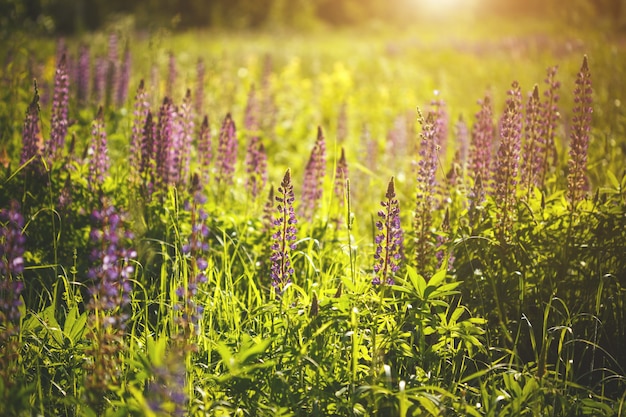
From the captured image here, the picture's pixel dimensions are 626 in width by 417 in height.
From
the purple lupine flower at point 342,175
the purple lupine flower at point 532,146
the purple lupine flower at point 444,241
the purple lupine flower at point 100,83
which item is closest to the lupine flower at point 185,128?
the purple lupine flower at point 342,175

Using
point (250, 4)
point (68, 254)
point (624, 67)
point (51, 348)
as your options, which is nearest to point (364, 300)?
point (51, 348)

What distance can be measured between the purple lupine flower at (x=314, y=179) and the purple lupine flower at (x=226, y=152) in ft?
1.94

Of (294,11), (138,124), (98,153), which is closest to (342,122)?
(138,124)

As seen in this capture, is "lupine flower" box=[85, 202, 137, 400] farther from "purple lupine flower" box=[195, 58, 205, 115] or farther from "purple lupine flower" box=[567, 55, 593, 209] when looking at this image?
"purple lupine flower" box=[195, 58, 205, 115]

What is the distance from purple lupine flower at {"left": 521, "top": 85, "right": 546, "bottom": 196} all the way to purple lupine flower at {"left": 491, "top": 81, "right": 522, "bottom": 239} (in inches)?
6.1

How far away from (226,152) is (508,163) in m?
2.00

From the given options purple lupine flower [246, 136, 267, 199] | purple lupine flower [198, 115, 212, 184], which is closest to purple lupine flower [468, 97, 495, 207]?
purple lupine flower [246, 136, 267, 199]

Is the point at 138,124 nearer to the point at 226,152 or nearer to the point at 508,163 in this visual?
the point at 226,152

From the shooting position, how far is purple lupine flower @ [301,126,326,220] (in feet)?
13.9

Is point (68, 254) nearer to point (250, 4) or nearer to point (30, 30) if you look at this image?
point (30, 30)

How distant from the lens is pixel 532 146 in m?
3.82

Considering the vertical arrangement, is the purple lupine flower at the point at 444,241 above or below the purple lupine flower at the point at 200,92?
below

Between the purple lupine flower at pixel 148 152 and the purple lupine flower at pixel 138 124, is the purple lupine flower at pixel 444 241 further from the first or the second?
the purple lupine flower at pixel 138 124

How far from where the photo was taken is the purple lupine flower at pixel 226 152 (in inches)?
178
